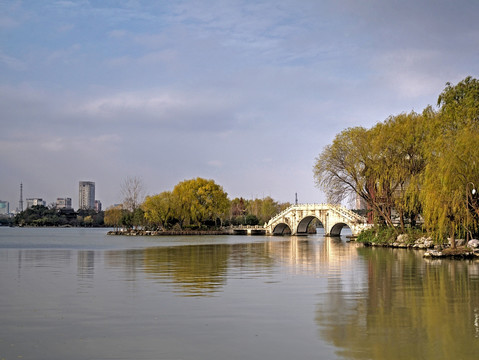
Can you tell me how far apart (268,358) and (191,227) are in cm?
8203

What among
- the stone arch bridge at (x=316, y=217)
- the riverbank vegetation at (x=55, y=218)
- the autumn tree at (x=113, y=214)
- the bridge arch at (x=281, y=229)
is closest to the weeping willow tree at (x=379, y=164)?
the stone arch bridge at (x=316, y=217)

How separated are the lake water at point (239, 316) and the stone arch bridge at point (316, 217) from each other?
4759 cm

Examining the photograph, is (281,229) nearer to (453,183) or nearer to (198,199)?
(198,199)

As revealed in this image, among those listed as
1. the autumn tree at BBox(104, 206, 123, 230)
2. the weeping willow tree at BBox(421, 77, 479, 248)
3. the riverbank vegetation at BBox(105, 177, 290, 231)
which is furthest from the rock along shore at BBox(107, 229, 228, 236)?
the weeping willow tree at BBox(421, 77, 479, 248)

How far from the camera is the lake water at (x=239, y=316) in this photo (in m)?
8.78

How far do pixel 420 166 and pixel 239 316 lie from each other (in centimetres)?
3210

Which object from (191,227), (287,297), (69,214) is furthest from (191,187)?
(69,214)

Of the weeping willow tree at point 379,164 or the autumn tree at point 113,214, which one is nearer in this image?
the weeping willow tree at point 379,164

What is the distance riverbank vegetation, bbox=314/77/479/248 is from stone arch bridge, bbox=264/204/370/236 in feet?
57.8

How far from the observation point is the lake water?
878cm

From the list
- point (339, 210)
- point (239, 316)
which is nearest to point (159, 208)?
point (339, 210)

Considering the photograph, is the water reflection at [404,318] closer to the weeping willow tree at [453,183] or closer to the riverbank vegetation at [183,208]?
the weeping willow tree at [453,183]

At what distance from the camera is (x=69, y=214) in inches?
7087

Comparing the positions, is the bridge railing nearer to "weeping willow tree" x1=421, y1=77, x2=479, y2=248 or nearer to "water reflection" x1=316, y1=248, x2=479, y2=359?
"weeping willow tree" x1=421, y1=77, x2=479, y2=248
